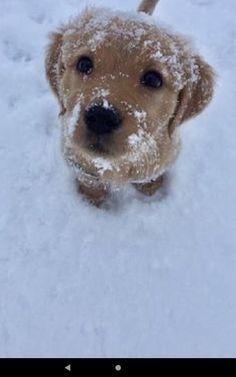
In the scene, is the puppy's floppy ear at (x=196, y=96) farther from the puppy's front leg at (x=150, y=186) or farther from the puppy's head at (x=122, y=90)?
the puppy's front leg at (x=150, y=186)

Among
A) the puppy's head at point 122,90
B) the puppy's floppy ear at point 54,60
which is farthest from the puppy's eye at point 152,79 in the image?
the puppy's floppy ear at point 54,60

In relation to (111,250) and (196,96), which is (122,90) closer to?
(196,96)

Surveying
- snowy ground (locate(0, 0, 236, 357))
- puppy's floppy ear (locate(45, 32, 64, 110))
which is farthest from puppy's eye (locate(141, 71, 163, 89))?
snowy ground (locate(0, 0, 236, 357))

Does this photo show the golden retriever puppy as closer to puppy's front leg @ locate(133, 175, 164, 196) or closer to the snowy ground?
puppy's front leg @ locate(133, 175, 164, 196)

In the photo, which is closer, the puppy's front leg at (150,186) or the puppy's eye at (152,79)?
the puppy's eye at (152,79)

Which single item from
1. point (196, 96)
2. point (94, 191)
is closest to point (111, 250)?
point (94, 191)

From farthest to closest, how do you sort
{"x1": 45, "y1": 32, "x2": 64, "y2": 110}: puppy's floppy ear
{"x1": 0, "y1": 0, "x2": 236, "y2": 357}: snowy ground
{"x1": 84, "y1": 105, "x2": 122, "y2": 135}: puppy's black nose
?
{"x1": 45, "y1": 32, "x2": 64, "y2": 110}: puppy's floppy ear, {"x1": 0, "y1": 0, "x2": 236, "y2": 357}: snowy ground, {"x1": 84, "y1": 105, "x2": 122, "y2": 135}: puppy's black nose

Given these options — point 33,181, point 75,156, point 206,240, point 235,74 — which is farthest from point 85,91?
point 235,74
